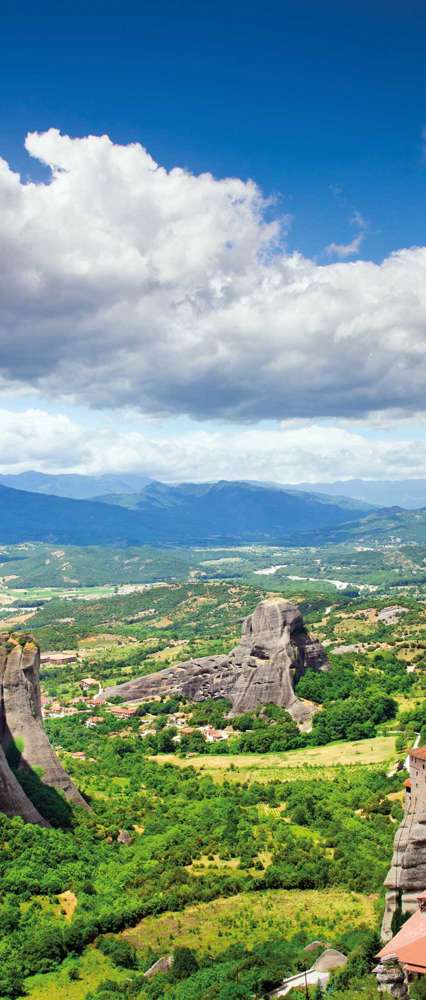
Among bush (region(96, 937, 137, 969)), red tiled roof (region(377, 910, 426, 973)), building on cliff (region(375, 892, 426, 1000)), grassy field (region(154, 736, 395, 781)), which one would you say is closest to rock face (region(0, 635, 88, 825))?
bush (region(96, 937, 137, 969))

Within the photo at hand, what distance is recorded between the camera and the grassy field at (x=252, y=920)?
36.1m

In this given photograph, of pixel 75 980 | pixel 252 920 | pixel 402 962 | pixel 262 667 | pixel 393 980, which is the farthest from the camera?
pixel 262 667

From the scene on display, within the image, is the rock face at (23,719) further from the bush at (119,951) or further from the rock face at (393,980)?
the rock face at (393,980)

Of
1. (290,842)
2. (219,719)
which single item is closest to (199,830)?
(290,842)

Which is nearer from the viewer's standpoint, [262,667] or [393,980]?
[393,980]

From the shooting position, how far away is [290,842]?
47750mm

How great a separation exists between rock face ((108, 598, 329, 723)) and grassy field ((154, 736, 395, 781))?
9.37m

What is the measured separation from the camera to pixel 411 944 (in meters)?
26.7

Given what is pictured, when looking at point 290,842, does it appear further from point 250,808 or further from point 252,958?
point 252,958

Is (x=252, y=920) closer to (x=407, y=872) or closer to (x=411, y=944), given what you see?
(x=407, y=872)

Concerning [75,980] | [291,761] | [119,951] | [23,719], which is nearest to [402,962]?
[119,951]

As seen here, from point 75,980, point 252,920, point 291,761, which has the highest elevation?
point 75,980

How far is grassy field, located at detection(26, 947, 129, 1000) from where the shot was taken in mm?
31672

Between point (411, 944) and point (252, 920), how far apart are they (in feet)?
43.5
